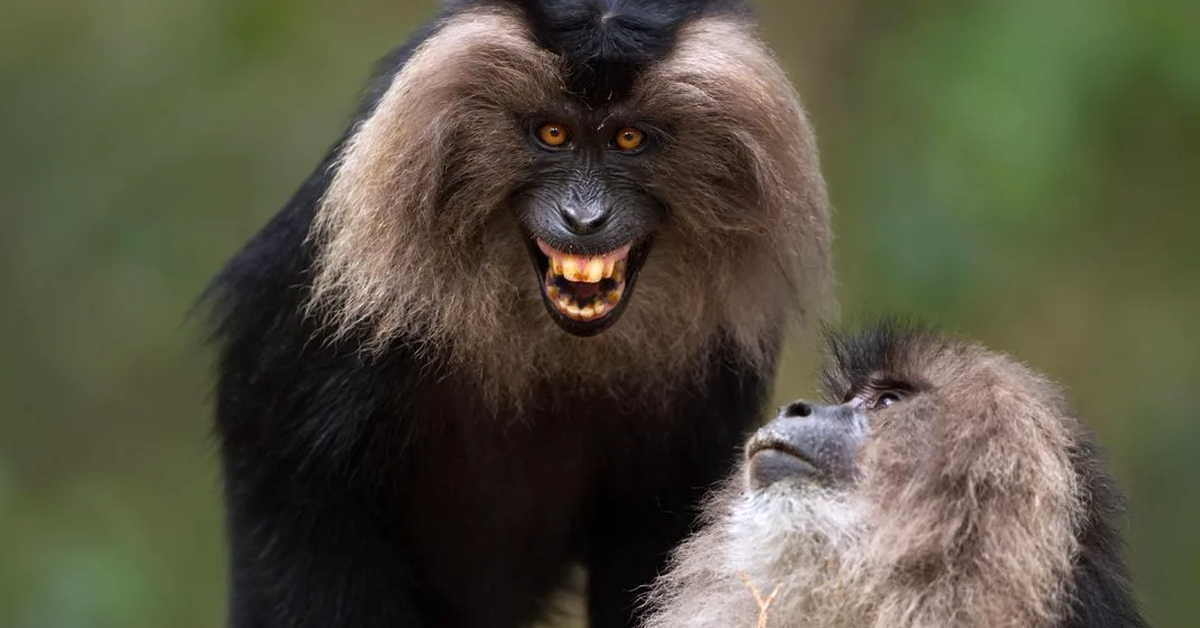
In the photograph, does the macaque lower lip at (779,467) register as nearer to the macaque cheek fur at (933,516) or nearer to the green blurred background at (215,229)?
the macaque cheek fur at (933,516)

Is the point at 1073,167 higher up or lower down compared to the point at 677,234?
lower down

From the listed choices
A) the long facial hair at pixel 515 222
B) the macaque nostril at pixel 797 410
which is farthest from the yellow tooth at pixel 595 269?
the macaque nostril at pixel 797 410

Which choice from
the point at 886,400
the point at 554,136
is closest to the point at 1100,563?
the point at 886,400

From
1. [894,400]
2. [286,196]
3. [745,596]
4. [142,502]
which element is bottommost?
[142,502]

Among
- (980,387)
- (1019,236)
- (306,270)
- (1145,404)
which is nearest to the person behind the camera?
(980,387)

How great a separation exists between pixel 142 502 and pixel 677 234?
5621 mm

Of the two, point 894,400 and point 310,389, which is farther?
point 310,389

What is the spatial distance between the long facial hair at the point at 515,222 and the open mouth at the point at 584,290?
0.19 metres

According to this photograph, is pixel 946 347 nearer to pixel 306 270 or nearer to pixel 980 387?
pixel 980 387

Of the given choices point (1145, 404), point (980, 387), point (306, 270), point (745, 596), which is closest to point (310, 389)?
point (306, 270)

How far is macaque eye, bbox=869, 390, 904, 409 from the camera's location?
4520 mm

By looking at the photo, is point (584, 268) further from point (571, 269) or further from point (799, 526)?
point (799, 526)

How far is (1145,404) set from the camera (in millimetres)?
9898

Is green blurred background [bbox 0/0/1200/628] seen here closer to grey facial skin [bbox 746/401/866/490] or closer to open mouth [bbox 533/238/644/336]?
open mouth [bbox 533/238/644/336]
